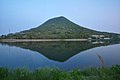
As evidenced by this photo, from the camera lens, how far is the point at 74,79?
21.7 feet

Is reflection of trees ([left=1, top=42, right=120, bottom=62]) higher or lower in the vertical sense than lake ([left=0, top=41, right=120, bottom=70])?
lower

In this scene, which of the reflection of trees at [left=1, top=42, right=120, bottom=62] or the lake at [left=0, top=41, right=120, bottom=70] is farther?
the reflection of trees at [left=1, top=42, right=120, bottom=62]

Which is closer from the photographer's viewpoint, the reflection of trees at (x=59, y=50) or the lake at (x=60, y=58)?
the lake at (x=60, y=58)

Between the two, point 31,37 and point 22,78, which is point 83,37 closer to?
point 31,37

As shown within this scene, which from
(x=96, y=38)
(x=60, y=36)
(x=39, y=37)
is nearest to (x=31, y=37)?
(x=39, y=37)

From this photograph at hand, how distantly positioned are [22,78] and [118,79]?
265 cm

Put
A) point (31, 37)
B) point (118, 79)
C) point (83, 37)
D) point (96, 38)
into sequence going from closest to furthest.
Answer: point (118, 79) < point (31, 37) < point (83, 37) < point (96, 38)

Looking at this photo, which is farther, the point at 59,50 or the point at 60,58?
the point at 59,50

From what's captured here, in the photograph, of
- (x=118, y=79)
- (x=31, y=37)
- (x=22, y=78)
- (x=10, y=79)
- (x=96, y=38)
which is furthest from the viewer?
(x=96, y=38)

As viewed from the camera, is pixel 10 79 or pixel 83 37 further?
pixel 83 37

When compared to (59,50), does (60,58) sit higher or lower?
higher

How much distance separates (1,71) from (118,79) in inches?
157

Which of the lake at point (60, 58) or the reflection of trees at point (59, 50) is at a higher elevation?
the lake at point (60, 58)

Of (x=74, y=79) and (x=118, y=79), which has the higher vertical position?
(x=118, y=79)
